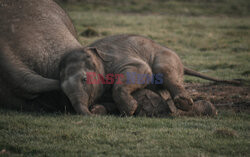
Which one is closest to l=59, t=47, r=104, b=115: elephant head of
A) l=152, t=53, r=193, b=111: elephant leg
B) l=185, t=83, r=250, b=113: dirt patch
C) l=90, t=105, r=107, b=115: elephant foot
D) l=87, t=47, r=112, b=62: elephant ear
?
l=87, t=47, r=112, b=62: elephant ear

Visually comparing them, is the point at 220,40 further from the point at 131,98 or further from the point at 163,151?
the point at 163,151

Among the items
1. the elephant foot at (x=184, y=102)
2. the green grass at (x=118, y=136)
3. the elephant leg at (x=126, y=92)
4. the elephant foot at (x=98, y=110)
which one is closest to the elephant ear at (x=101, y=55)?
the elephant leg at (x=126, y=92)

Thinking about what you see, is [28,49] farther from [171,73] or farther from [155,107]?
[171,73]

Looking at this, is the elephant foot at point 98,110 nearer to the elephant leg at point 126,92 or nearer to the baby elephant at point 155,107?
Result: the baby elephant at point 155,107

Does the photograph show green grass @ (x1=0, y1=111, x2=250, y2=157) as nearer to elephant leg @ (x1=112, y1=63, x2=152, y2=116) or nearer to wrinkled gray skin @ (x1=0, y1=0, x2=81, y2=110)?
elephant leg @ (x1=112, y1=63, x2=152, y2=116)

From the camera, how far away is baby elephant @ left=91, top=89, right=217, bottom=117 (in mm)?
7430

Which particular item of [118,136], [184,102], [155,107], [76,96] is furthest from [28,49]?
[184,102]

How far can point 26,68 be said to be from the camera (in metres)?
7.51

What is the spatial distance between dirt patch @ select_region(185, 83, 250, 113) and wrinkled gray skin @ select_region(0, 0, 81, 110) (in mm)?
3274

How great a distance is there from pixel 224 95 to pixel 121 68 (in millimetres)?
2987

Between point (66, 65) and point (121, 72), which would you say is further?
point (121, 72)

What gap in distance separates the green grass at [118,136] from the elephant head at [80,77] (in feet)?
1.16

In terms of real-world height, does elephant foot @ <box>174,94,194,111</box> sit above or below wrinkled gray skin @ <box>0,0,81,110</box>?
below

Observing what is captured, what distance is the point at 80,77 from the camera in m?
6.97
